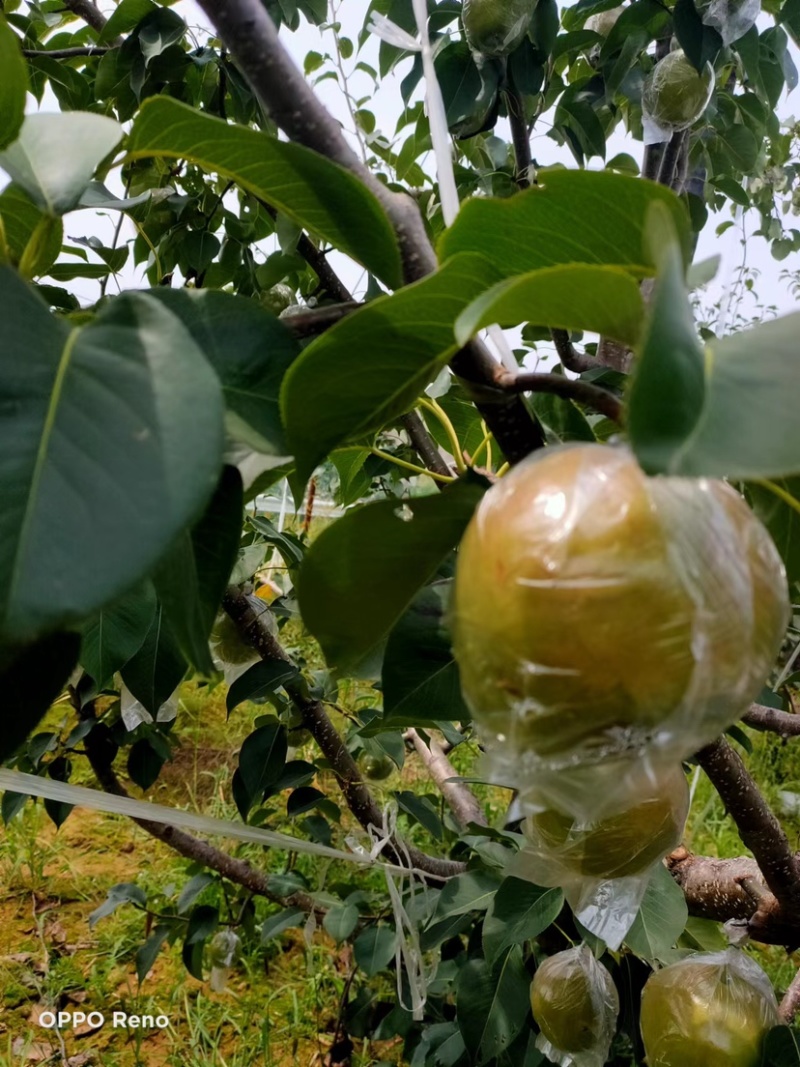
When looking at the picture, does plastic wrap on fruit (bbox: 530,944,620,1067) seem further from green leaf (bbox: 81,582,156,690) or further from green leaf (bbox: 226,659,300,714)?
green leaf (bbox: 81,582,156,690)

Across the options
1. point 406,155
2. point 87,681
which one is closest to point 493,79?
point 406,155

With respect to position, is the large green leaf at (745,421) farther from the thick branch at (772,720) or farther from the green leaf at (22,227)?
the thick branch at (772,720)

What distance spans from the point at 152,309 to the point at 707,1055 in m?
0.65

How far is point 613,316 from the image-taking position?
9.7 inches

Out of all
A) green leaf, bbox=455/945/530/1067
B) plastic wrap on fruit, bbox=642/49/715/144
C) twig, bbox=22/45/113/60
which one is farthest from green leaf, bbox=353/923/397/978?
twig, bbox=22/45/113/60

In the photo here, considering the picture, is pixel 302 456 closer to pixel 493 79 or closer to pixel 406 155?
pixel 493 79

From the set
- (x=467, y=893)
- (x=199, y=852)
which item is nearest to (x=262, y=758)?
(x=467, y=893)

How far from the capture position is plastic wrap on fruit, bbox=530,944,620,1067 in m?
0.67

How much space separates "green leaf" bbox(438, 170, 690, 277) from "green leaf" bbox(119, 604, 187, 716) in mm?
380

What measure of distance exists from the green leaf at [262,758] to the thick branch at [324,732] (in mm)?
48

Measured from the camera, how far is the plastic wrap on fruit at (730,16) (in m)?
0.76

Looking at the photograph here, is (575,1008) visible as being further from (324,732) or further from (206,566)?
(206,566)

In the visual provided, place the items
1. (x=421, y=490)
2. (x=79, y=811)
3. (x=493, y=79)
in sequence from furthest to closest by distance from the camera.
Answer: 1. (x=79, y=811)
2. (x=421, y=490)
3. (x=493, y=79)

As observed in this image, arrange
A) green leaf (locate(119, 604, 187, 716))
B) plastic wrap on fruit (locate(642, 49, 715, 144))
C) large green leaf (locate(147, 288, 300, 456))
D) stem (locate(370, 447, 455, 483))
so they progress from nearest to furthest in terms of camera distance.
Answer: large green leaf (locate(147, 288, 300, 456)) → stem (locate(370, 447, 455, 483)) → green leaf (locate(119, 604, 187, 716)) → plastic wrap on fruit (locate(642, 49, 715, 144))
